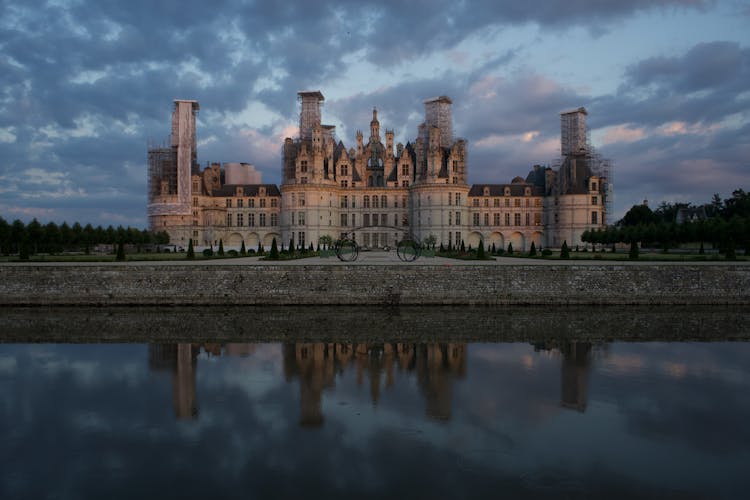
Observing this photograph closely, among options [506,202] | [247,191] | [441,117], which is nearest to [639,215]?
[506,202]

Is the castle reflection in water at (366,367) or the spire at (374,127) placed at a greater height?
the spire at (374,127)

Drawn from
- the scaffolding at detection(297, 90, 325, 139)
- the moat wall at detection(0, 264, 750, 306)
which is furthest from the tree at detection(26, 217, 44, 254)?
the scaffolding at detection(297, 90, 325, 139)

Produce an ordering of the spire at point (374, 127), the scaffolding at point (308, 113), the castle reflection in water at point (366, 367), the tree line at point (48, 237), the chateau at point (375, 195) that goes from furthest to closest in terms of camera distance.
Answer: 1. the spire at point (374, 127)
2. the scaffolding at point (308, 113)
3. the chateau at point (375, 195)
4. the tree line at point (48, 237)
5. the castle reflection in water at point (366, 367)

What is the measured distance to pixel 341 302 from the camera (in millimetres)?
21047

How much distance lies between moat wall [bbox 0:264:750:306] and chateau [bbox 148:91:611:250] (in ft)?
124

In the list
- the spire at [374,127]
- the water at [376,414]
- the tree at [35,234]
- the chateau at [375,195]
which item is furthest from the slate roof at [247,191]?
the water at [376,414]

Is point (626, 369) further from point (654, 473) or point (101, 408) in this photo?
point (101, 408)

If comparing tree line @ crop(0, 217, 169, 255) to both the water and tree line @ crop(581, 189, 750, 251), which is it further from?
tree line @ crop(581, 189, 750, 251)

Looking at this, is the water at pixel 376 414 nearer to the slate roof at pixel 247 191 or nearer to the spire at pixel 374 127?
the slate roof at pixel 247 191

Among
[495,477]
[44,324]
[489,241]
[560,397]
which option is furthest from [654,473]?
[489,241]

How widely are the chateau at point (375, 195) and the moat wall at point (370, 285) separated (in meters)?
37.9

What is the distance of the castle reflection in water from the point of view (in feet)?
32.1

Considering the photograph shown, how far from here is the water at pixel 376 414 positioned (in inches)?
270

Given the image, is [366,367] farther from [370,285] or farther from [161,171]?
[161,171]
